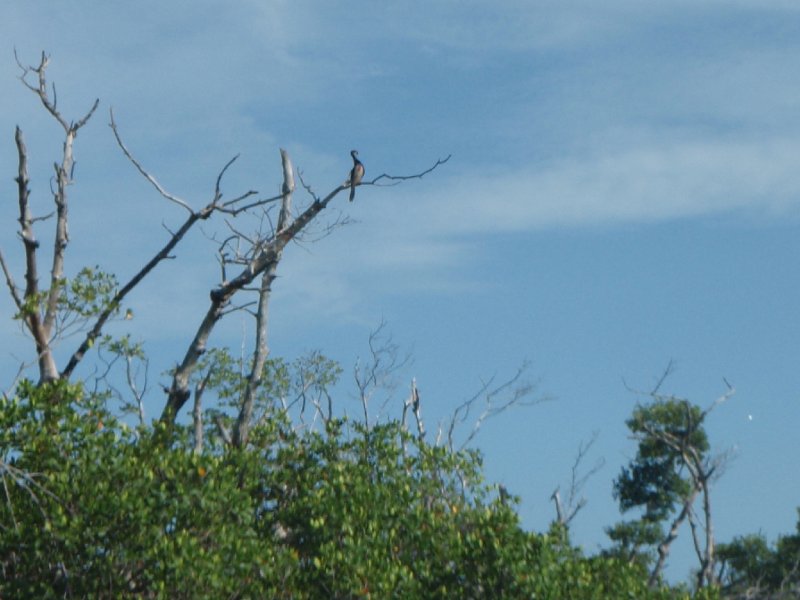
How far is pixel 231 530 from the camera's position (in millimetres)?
10141

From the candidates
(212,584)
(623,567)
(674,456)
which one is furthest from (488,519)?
(674,456)

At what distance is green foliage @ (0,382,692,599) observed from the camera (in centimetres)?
995

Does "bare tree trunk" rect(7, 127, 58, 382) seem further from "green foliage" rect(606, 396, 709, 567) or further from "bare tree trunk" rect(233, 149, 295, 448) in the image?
"green foliage" rect(606, 396, 709, 567)

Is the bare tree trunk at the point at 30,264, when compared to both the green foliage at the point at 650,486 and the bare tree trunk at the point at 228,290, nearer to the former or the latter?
the bare tree trunk at the point at 228,290

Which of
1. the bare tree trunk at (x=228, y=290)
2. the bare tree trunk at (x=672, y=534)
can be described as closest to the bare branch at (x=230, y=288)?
the bare tree trunk at (x=228, y=290)

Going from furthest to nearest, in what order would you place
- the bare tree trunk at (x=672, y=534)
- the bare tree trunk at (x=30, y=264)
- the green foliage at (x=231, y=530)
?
1. the bare tree trunk at (x=672, y=534)
2. the bare tree trunk at (x=30, y=264)
3. the green foliage at (x=231, y=530)

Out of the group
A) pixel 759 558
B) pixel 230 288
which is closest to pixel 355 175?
pixel 230 288

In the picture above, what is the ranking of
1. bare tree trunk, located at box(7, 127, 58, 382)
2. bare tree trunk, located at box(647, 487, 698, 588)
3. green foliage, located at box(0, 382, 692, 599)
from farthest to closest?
bare tree trunk, located at box(647, 487, 698, 588)
bare tree trunk, located at box(7, 127, 58, 382)
green foliage, located at box(0, 382, 692, 599)

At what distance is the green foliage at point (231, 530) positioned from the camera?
9945mm

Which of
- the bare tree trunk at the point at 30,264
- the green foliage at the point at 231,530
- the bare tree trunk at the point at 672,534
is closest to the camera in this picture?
the green foliage at the point at 231,530

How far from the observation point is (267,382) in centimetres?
2131

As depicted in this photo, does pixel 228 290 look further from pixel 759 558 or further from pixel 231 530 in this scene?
pixel 759 558

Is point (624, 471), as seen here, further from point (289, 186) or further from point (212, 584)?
point (212, 584)

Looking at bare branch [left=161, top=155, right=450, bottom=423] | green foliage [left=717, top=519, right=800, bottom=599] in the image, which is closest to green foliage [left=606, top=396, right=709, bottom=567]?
green foliage [left=717, top=519, right=800, bottom=599]
